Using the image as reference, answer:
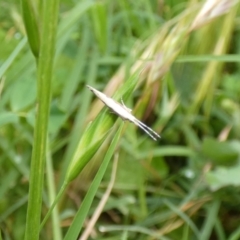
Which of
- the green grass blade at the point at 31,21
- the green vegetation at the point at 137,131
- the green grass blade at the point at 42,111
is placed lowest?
the green vegetation at the point at 137,131

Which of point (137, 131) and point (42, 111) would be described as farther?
point (137, 131)

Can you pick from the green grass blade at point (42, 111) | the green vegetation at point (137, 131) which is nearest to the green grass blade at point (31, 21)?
the green grass blade at point (42, 111)

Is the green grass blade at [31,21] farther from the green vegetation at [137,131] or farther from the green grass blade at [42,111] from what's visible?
the green vegetation at [137,131]

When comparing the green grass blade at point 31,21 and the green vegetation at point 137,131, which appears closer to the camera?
the green grass blade at point 31,21

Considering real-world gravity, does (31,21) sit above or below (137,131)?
above

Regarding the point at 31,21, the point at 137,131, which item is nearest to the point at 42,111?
the point at 31,21

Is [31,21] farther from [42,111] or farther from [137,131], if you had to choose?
[137,131]

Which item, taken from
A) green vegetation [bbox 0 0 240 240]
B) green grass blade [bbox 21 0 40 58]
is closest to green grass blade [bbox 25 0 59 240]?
green grass blade [bbox 21 0 40 58]

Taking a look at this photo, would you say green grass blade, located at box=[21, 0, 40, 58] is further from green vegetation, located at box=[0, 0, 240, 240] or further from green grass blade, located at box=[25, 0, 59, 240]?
green vegetation, located at box=[0, 0, 240, 240]
